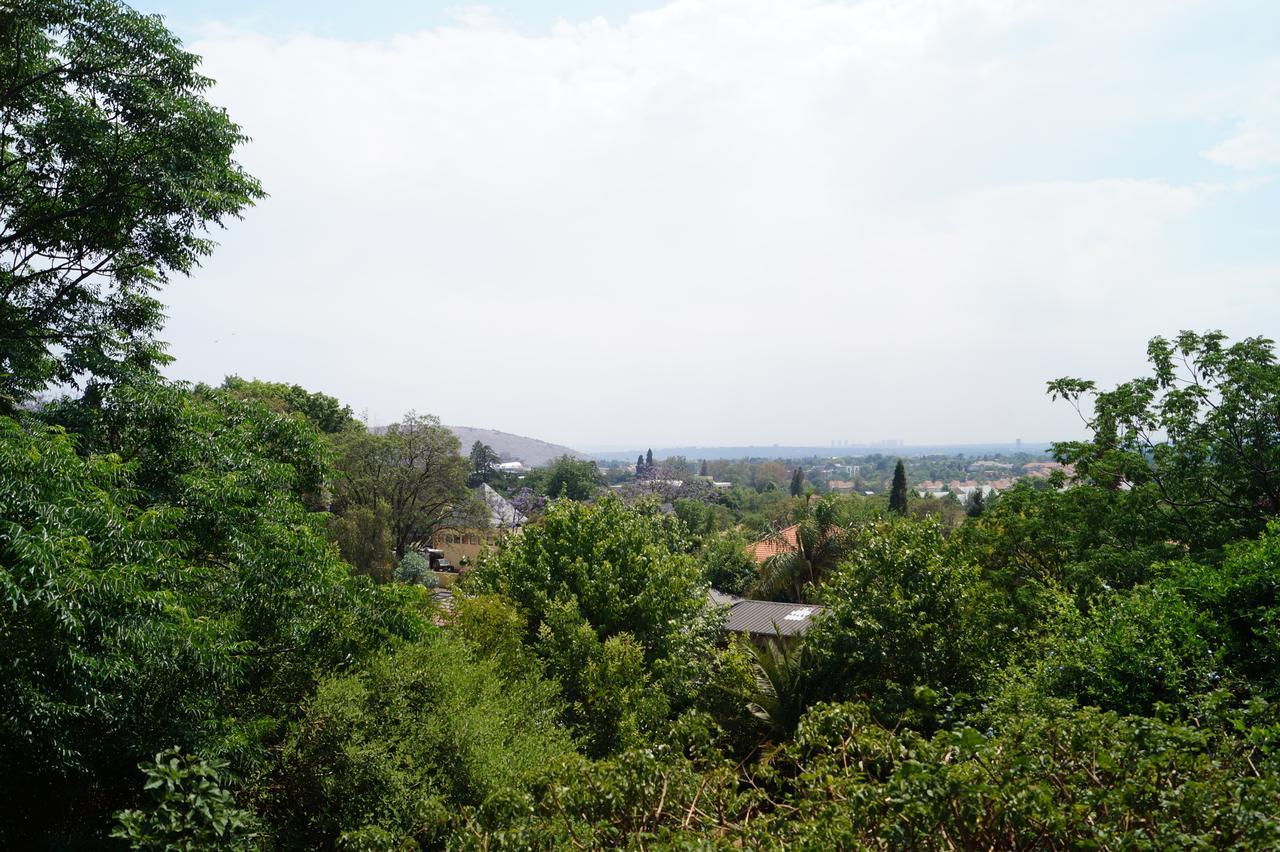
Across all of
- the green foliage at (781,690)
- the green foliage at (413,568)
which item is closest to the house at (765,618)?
the green foliage at (781,690)

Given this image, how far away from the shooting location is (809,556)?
27391 mm

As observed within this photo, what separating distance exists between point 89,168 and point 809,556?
2363 centimetres

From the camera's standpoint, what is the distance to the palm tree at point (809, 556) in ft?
88.8

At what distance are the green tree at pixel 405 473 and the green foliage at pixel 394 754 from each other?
68.9 feet

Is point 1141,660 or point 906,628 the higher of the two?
point 1141,660

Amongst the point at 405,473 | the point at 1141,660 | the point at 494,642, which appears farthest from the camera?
the point at 405,473

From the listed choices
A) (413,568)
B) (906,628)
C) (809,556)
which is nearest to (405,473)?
(413,568)

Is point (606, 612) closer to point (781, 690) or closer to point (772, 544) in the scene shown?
point (781, 690)

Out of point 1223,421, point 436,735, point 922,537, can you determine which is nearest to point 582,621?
point 436,735

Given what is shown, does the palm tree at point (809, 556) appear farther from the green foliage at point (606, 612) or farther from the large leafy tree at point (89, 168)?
the large leafy tree at point (89, 168)

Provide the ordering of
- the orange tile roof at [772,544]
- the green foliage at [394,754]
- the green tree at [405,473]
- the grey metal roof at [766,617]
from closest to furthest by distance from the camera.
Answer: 1. the green foliage at [394,754]
2. the grey metal roof at [766,617]
3. the green tree at [405,473]
4. the orange tile roof at [772,544]

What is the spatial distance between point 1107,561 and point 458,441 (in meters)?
23.8

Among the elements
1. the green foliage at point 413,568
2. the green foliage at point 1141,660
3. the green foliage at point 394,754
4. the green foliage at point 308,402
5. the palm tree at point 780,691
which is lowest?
the green foliage at point 413,568

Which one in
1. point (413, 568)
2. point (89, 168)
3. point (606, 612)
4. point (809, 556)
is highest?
point (89, 168)
